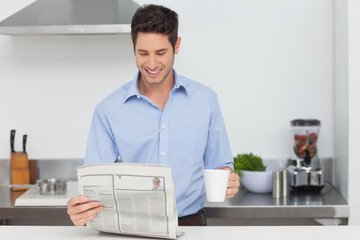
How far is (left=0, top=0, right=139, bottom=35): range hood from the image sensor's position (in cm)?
253

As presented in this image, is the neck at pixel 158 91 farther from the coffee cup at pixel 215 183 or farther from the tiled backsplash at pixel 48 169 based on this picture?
the tiled backsplash at pixel 48 169

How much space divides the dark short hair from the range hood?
636 mm

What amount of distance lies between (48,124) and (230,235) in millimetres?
1780

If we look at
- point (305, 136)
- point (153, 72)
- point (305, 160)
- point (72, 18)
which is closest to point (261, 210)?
point (305, 160)

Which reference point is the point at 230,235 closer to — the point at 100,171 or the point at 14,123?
the point at 100,171

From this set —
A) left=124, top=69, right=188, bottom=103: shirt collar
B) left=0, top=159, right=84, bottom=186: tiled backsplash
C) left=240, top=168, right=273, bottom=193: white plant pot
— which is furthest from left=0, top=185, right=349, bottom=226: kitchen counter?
left=124, top=69, right=188, bottom=103: shirt collar

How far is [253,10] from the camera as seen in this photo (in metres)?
3.01

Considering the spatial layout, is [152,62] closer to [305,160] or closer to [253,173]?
[253,173]

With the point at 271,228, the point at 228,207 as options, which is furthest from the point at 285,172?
the point at 271,228

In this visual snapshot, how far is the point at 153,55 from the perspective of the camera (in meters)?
1.83

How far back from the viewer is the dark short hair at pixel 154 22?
72.2 inches

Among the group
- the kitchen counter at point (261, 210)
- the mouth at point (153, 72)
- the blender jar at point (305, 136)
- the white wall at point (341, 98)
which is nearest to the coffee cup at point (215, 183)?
the mouth at point (153, 72)

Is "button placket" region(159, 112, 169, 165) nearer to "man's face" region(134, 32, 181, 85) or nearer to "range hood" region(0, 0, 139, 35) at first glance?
"man's face" region(134, 32, 181, 85)

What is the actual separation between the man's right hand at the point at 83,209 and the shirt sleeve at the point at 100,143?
34 cm
